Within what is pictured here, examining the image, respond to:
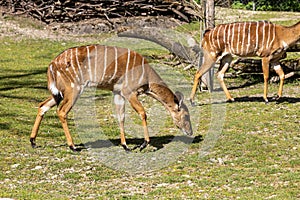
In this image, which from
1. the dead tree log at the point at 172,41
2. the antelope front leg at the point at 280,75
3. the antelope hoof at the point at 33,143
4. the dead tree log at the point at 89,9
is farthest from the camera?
the dead tree log at the point at 89,9

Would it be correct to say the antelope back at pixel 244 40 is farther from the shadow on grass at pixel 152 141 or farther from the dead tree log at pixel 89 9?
the dead tree log at pixel 89 9

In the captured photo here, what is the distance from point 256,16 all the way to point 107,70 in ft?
44.5

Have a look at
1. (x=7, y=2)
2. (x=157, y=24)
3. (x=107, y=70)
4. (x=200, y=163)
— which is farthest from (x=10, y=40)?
(x=200, y=163)

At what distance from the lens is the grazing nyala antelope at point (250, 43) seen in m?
9.95

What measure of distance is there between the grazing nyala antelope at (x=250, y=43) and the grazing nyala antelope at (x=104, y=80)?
2617 mm

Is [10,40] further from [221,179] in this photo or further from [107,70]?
[221,179]

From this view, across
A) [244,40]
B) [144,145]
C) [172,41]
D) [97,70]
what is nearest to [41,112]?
[97,70]

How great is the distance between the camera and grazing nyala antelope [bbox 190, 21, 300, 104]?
32.7ft

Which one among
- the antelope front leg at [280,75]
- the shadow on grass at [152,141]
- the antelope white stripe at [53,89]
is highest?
the antelope white stripe at [53,89]

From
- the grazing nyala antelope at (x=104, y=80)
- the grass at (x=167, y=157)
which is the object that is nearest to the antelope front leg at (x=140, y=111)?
the grazing nyala antelope at (x=104, y=80)

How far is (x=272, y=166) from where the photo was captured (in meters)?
6.48

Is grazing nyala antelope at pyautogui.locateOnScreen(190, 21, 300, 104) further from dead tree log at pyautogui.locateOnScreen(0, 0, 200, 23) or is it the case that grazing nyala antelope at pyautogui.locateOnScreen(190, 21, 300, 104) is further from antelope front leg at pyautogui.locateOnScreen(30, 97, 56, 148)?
dead tree log at pyautogui.locateOnScreen(0, 0, 200, 23)

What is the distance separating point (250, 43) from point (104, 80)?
12.2ft

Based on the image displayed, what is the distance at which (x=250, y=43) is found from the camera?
10039mm
